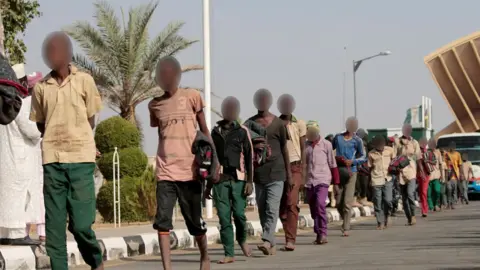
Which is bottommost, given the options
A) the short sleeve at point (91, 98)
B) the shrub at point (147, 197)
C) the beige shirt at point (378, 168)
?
the shrub at point (147, 197)

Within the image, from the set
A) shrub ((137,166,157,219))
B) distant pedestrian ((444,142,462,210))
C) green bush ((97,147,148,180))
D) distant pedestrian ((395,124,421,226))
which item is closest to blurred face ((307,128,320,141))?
distant pedestrian ((395,124,421,226))

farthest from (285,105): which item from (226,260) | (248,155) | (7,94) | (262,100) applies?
(7,94)

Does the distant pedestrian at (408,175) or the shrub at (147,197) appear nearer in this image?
the distant pedestrian at (408,175)

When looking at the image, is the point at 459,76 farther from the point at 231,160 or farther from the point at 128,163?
the point at 231,160

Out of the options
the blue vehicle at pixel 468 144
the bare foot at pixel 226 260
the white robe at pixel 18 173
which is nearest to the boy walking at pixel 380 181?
the bare foot at pixel 226 260

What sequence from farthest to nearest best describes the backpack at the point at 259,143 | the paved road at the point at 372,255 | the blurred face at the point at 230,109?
the backpack at the point at 259,143
the blurred face at the point at 230,109
the paved road at the point at 372,255

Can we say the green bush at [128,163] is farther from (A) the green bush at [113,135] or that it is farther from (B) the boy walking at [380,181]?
(B) the boy walking at [380,181]

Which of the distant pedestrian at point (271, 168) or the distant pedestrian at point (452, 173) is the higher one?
the distant pedestrian at point (271, 168)

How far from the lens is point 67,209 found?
846 cm

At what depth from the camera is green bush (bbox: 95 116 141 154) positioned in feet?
77.7

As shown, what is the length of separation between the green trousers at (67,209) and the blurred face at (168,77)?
4.76ft

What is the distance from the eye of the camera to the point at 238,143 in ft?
41.2

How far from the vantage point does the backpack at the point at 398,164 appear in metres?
20.3

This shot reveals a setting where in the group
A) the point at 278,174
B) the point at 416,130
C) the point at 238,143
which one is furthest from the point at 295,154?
the point at 416,130
